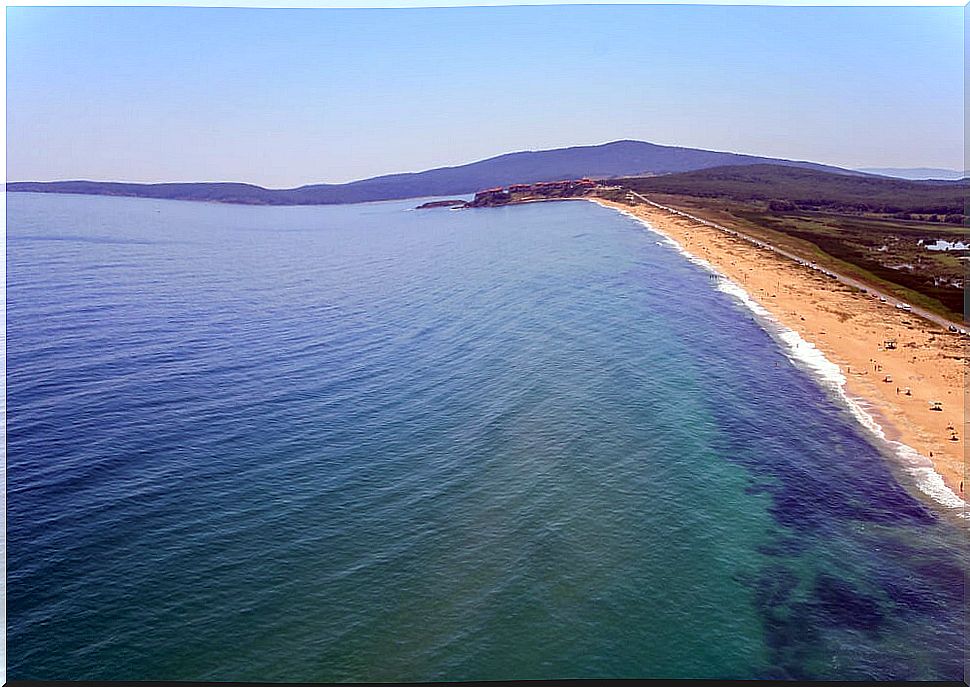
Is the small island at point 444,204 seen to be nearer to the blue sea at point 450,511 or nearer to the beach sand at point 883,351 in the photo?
the beach sand at point 883,351

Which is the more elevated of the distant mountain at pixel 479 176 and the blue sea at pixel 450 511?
the distant mountain at pixel 479 176

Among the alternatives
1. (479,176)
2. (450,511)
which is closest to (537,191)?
(479,176)

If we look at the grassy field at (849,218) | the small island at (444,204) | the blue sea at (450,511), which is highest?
the small island at (444,204)

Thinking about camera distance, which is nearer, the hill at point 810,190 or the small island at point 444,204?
the hill at point 810,190

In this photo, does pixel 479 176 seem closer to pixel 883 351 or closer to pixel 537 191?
pixel 537 191

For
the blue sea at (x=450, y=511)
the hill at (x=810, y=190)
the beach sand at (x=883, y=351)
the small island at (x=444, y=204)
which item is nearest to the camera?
the blue sea at (x=450, y=511)

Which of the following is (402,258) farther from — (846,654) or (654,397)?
(846,654)

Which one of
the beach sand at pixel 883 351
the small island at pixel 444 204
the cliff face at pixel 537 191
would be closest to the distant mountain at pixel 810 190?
the cliff face at pixel 537 191

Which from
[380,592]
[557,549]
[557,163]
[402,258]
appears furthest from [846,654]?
[557,163]
